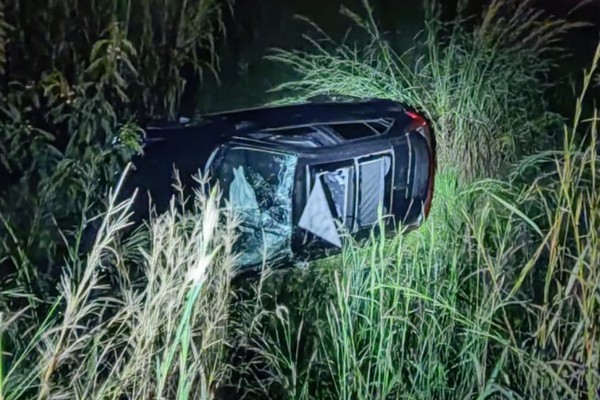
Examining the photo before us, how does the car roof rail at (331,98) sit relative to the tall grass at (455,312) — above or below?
above

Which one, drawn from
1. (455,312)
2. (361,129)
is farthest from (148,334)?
(361,129)

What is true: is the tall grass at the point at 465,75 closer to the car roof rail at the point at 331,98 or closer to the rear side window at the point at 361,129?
the car roof rail at the point at 331,98

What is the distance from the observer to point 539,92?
120 inches

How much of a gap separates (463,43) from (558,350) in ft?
4.26

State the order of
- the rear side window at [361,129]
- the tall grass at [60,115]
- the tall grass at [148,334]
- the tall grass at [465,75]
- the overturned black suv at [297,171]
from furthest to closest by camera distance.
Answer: the tall grass at [465,75], the rear side window at [361,129], the overturned black suv at [297,171], the tall grass at [60,115], the tall grass at [148,334]

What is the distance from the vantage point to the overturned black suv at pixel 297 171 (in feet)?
7.95

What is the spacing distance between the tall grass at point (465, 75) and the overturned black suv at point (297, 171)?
12 cm

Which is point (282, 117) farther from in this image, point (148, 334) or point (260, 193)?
point (148, 334)

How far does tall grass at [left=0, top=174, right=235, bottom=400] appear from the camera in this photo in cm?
170

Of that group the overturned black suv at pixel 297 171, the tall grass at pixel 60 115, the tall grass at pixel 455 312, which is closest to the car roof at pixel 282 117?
the overturned black suv at pixel 297 171

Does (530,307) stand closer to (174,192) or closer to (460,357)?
(460,357)

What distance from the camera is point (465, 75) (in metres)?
2.96

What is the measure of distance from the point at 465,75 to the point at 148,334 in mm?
1636

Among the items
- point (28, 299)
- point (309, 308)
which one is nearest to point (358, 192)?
point (309, 308)
